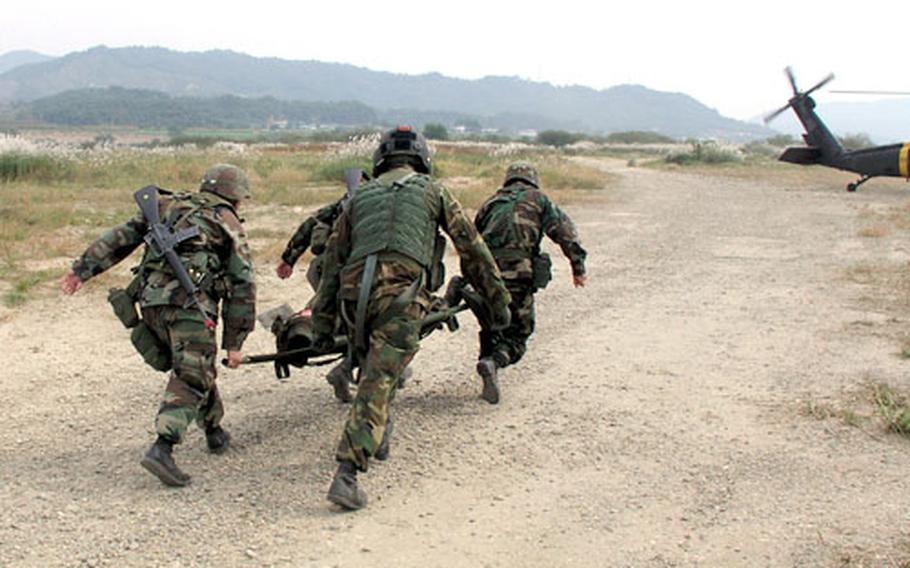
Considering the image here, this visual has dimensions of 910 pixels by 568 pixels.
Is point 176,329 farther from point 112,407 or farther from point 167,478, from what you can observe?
point 112,407

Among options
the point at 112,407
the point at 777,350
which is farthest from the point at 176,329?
the point at 777,350

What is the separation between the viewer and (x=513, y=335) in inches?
253

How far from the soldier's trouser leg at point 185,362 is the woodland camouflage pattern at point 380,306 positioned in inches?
23.0

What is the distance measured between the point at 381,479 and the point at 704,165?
116 feet

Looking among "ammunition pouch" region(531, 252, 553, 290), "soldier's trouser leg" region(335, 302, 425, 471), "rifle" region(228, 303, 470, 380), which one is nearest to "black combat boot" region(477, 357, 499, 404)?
"ammunition pouch" region(531, 252, 553, 290)

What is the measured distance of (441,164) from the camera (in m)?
26.3

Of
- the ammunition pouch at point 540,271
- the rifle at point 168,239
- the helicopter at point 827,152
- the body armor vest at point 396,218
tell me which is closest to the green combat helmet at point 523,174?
the ammunition pouch at point 540,271

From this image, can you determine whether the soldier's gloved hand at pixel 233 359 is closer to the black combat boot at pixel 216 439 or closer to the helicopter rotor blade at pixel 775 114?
the black combat boot at pixel 216 439

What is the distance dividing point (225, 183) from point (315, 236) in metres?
1.08

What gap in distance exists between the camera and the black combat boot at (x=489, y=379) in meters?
6.18

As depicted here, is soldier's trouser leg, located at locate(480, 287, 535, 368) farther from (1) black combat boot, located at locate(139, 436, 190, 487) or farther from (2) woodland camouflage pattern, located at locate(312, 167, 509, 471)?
(1) black combat boot, located at locate(139, 436, 190, 487)

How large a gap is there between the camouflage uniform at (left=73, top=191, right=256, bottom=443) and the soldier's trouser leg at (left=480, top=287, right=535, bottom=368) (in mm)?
1967

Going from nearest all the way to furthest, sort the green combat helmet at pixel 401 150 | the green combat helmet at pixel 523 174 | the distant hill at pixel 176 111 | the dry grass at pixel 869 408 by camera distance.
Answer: the green combat helmet at pixel 401 150, the dry grass at pixel 869 408, the green combat helmet at pixel 523 174, the distant hill at pixel 176 111

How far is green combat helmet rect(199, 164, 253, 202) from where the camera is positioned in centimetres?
505
